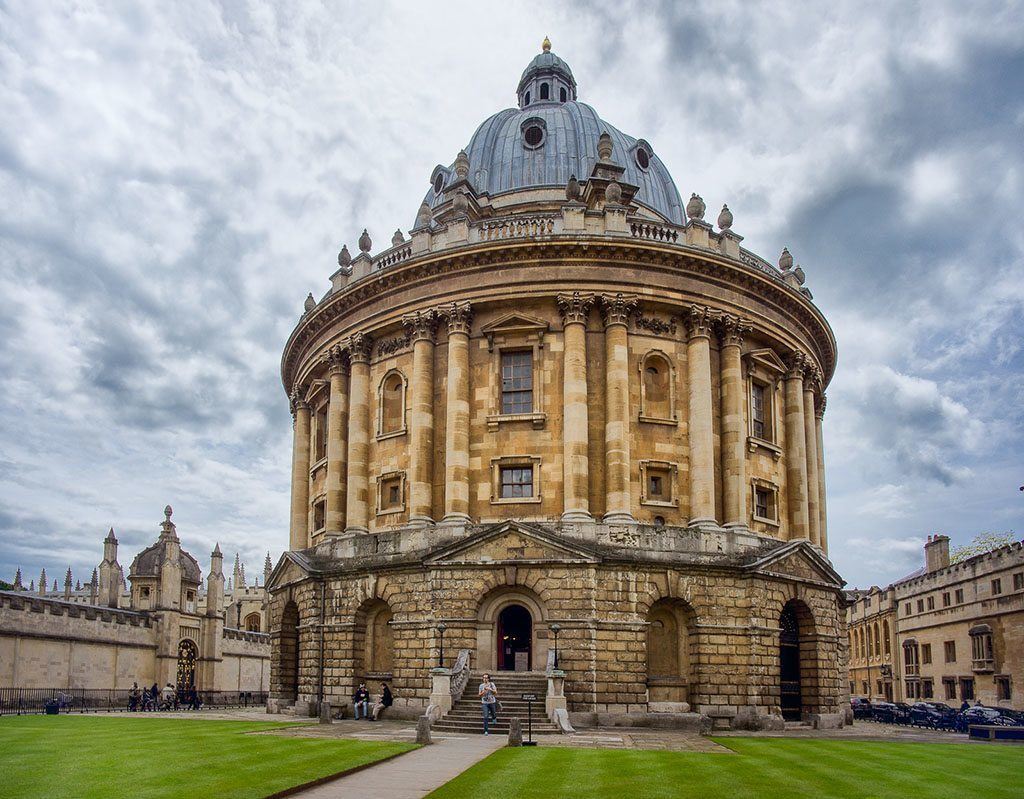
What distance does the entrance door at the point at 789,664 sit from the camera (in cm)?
3809

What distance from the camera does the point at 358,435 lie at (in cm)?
4206

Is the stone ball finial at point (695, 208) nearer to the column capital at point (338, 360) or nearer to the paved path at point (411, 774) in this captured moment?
the column capital at point (338, 360)

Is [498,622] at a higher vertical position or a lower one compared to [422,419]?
lower

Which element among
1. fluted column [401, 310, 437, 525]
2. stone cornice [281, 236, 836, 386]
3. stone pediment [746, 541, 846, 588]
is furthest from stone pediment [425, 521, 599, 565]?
stone cornice [281, 236, 836, 386]

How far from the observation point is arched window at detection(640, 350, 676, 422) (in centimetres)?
3862

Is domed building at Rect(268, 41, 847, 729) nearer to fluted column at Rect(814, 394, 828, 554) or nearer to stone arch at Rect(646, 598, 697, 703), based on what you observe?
stone arch at Rect(646, 598, 697, 703)

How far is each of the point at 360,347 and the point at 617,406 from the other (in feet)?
40.7

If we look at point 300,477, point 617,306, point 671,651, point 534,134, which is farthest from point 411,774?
point 534,134

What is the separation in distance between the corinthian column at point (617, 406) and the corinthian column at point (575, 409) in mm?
Answer: 797

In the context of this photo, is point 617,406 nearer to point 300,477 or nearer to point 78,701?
point 300,477

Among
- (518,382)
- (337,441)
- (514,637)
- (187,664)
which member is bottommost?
(187,664)

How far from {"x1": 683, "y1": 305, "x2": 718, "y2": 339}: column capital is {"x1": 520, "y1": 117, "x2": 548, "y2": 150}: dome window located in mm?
17067

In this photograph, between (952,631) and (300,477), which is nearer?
(300,477)

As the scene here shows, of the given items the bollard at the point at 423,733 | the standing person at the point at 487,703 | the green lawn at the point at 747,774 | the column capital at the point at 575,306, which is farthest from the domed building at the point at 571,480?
the green lawn at the point at 747,774
